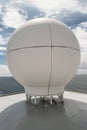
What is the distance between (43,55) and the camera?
5969 millimetres

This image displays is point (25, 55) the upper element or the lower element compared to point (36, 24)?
lower

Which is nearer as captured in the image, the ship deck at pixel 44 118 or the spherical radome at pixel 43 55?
the ship deck at pixel 44 118

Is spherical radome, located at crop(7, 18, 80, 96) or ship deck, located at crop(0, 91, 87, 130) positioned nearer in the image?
ship deck, located at crop(0, 91, 87, 130)

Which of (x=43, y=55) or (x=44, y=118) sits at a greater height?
(x=43, y=55)

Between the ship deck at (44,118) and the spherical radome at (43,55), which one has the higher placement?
the spherical radome at (43,55)

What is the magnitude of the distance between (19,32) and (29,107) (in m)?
3.10

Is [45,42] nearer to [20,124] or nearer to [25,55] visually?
[25,55]

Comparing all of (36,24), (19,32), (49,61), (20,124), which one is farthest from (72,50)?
(20,124)

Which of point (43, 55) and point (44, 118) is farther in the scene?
point (43, 55)

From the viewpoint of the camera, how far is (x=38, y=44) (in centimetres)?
601

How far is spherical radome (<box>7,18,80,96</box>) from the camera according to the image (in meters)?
6.01

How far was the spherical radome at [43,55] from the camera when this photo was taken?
6008mm

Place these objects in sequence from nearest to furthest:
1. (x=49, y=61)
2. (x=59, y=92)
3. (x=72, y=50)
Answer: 1. (x=49, y=61)
2. (x=72, y=50)
3. (x=59, y=92)

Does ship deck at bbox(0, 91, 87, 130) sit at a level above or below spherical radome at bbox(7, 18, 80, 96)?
below
